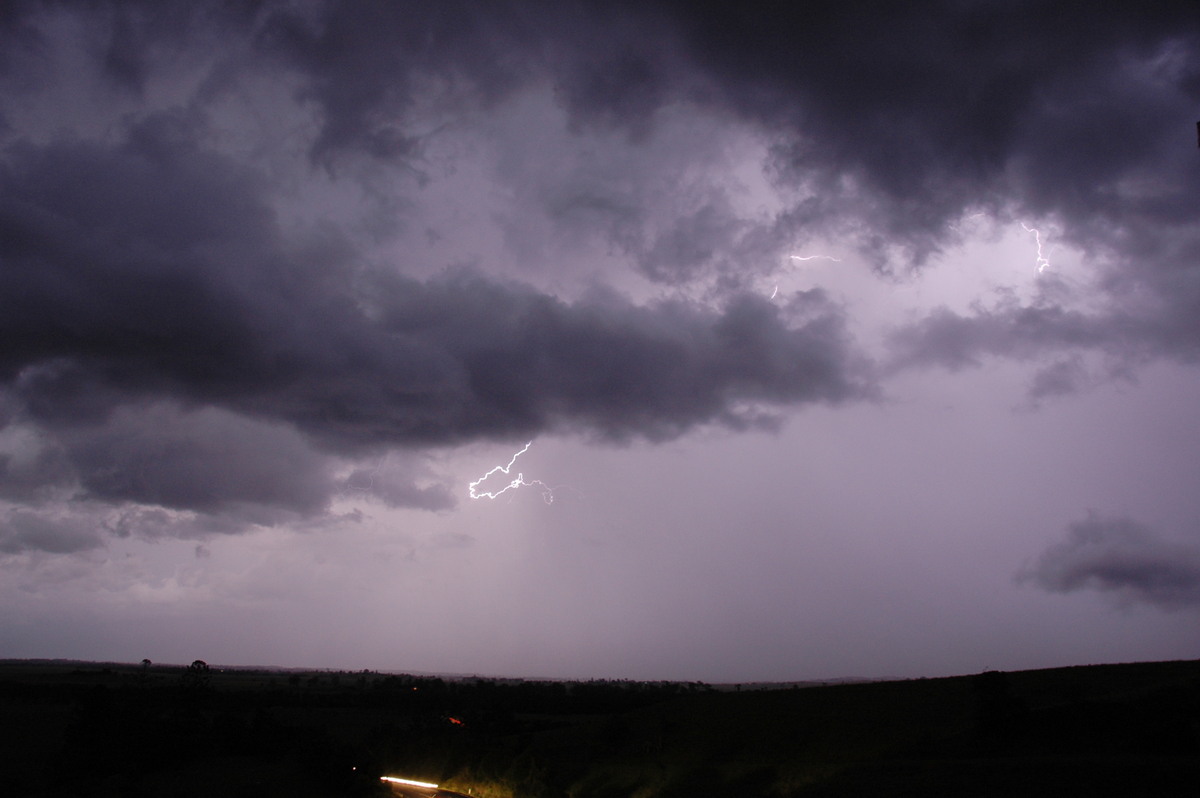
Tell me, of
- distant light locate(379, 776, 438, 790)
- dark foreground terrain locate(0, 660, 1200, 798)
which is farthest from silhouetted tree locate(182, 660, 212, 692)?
distant light locate(379, 776, 438, 790)

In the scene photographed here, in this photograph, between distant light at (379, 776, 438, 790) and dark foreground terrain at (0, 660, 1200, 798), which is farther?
distant light at (379, 776, 438, 790)

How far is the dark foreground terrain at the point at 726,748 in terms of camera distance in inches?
882

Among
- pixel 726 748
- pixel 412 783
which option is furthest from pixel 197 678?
pixel 726 748

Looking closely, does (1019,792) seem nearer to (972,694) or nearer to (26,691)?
(972,694)

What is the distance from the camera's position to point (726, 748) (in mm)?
34875

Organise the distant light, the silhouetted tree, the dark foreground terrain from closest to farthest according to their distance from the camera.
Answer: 1. the dark foreground terrain
2. the distant light
3. the silhouetted tree

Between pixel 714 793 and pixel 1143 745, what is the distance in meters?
14.6

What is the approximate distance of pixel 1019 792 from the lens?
1961 cm

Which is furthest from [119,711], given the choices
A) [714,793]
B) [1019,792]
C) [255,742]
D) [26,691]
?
[26,691]

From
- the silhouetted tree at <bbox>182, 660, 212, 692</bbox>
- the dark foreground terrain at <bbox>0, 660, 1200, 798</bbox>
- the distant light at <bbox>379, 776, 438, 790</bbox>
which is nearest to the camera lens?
the dark foreground terrain at <bbox>0, 660, 1200, 798</bbox>

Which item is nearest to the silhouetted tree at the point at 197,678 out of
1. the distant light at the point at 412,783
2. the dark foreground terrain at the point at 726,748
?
the dark foreground terrain at the point at 726,748

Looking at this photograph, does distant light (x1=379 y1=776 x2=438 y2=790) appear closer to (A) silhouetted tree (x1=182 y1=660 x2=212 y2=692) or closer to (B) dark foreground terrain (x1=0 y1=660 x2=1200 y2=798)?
(B) dark foreground terrain (x1=0 y1=660 x2=1200 y2=798)

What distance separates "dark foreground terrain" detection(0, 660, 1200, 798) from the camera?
22.4 metres

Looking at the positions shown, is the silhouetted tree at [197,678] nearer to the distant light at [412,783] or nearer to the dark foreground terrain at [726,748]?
the dark foreground terrain at [726,748]
